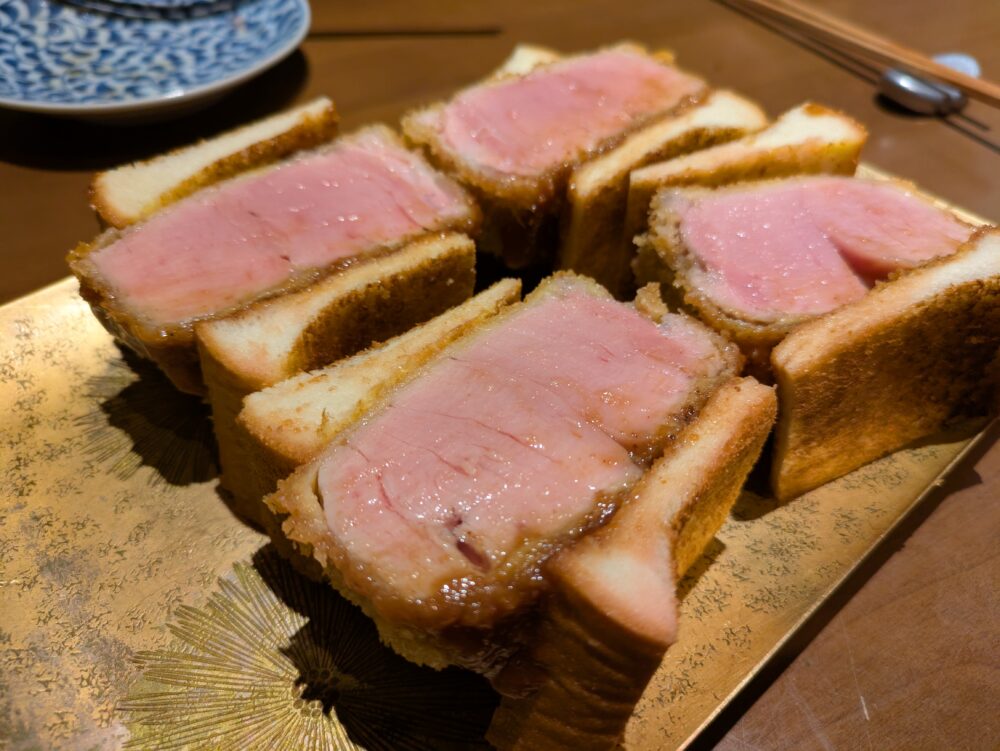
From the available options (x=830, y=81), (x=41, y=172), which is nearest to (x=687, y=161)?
(x=830, y=81)

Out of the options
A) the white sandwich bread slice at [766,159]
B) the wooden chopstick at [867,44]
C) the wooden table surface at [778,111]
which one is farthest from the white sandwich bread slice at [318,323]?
the wooden chopstick at [867,44]

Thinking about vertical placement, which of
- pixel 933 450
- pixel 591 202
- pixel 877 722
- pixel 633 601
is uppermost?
A: pixel 591 202

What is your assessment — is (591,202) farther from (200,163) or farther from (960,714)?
(960,714)

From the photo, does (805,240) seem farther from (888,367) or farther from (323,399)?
(323,399)

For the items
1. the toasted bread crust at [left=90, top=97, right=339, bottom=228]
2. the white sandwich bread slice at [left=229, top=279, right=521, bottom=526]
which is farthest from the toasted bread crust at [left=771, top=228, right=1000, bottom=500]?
the toasted bread crust at [left=90, top=97, right=339, bottom=228]

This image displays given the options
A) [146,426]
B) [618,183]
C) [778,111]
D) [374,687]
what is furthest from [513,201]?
[778,111]

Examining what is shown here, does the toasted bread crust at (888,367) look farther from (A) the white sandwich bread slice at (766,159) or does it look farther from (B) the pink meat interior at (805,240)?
(A) the white sandwich bread slice at (766,159)
